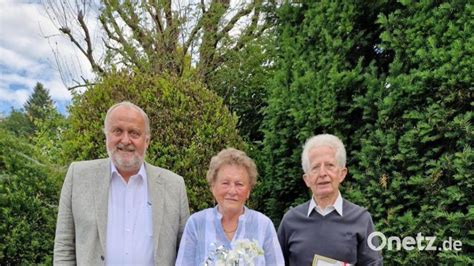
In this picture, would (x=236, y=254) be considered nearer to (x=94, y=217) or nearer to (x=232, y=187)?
(x=232, y=187)

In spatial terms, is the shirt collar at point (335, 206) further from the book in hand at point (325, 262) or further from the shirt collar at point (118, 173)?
the shirt collar at point (118, 173)

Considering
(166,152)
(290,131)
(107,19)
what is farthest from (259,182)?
(107,19)

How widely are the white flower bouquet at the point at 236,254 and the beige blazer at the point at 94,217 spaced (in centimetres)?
36

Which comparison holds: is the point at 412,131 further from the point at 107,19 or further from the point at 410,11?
the point at 107,19

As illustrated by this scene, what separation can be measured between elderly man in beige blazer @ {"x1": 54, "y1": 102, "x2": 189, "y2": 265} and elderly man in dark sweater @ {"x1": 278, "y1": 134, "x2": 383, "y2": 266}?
0.75 meters

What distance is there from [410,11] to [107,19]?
4980mm

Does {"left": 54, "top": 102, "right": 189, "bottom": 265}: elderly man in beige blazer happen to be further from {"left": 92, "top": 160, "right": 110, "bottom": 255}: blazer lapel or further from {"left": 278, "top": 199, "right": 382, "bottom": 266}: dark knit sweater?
{"left": 278, "top": 199, "right": 382, "bottom": 266}: dark knit sweater

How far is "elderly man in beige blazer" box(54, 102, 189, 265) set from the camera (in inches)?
110

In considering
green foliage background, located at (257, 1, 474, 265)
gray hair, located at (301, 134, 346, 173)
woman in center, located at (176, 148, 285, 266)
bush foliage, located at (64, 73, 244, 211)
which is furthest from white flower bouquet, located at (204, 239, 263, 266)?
bush foliage, located at (64, 73, 244, 211)

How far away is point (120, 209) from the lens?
9.45ft

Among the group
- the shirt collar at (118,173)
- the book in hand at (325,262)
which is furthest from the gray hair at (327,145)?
the shirt collar at (118,173)

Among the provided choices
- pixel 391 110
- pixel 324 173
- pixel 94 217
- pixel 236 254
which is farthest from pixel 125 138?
pixel 391 110

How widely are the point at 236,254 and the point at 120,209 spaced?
0.77 metres

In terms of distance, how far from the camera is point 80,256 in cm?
279
